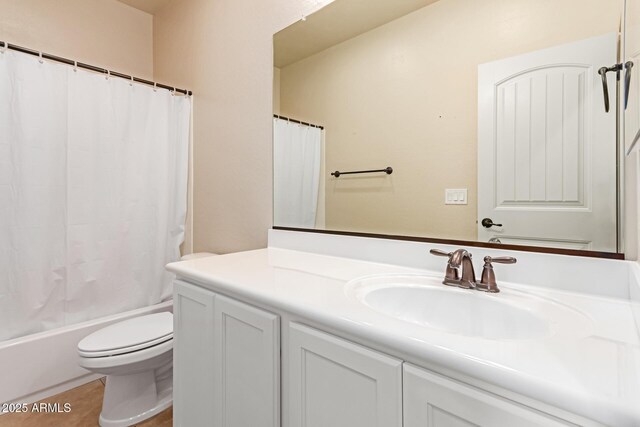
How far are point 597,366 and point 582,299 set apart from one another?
1.36 feet

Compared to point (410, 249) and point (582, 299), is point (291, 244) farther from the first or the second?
point (582, 299)

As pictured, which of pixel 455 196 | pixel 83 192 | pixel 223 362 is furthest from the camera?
pixel 83 192

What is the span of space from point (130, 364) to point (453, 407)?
4.67 feet

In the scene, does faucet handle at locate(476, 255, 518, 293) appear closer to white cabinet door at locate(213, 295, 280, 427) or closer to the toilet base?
white cabinet door at locate(213, 295, 280, 427)

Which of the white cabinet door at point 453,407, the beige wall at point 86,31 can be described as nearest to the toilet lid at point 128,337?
the white cabinet door at point 453,407

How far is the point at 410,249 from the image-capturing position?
1.19 metres

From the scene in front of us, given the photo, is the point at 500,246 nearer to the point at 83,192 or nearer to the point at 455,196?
the point at 455,196

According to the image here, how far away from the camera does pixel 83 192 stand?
1.84 metres

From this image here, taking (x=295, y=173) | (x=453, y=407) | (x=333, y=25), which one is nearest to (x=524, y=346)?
(x=453, y=407)

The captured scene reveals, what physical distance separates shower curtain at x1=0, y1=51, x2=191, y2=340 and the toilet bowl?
1.46ft

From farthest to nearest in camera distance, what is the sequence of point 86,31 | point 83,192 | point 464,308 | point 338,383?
1. point 86,31
2. point 83,192
3. point 464,308
4. point 338,383

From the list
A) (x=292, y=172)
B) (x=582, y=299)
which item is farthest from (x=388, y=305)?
(x=292, y=172)

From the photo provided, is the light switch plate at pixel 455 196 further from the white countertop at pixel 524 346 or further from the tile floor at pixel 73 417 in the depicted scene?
the tile floor at pixel 73 417

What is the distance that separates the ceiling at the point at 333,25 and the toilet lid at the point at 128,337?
A: 1455mm
